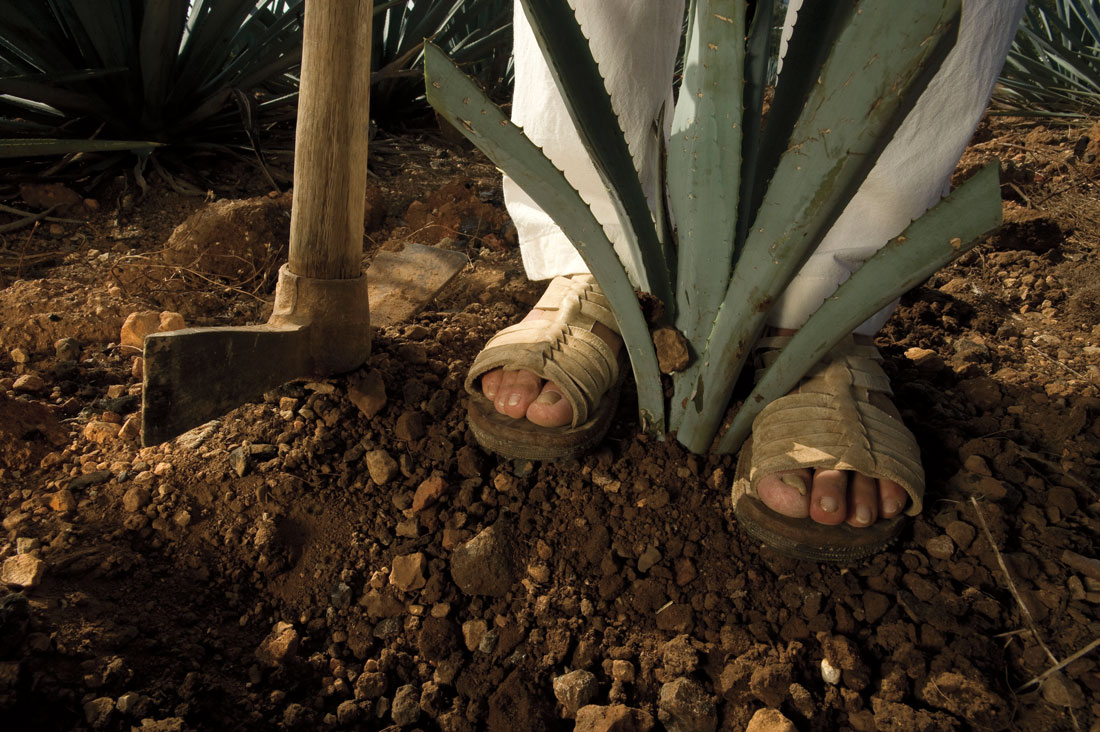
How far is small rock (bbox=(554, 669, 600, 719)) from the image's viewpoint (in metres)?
0.84

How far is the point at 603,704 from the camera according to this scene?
845 millimetres

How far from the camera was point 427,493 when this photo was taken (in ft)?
3.49

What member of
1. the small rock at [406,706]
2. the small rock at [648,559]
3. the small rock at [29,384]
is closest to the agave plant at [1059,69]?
the small rock at [648,559]

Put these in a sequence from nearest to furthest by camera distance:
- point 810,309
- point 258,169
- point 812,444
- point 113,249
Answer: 1. point 812,444
2. point 810,309
3. point 113,249
4. point 258,169

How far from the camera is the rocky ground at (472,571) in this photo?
814mm

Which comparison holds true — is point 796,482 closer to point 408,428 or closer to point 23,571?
point 408,428

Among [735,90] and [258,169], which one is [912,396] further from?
[258,169]

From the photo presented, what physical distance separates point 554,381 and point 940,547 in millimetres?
571

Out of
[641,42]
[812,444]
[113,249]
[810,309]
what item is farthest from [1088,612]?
[113,249]

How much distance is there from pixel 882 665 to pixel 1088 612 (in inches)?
10.8

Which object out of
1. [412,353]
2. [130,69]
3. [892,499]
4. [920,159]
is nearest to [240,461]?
[412,353]

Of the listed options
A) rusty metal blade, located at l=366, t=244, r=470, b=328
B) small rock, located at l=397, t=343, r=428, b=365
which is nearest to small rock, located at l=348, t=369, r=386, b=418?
small rock, located at l=397, t=343, r=428, b=365

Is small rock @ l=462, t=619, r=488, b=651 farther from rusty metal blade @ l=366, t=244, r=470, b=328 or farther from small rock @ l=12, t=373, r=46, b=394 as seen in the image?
small rock @ l=12, t=373, r=46, b=394

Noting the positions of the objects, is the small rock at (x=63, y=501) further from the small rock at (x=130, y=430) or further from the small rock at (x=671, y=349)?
the small rock at (x=671, y=349)
